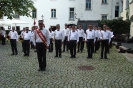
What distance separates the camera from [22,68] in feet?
34.2

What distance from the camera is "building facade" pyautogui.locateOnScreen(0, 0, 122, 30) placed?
44.9m

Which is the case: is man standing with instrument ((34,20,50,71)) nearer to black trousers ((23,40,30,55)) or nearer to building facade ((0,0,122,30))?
black trousers ((23,40,30,55))

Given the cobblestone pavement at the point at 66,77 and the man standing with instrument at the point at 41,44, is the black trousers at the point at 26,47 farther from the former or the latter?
the man standing with instrument at the point at 41,44

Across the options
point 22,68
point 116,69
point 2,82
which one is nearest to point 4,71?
point 22,68

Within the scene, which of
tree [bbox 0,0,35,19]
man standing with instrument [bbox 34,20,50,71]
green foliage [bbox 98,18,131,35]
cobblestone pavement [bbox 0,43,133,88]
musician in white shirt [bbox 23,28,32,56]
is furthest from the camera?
green foliage [bbox 98,18,131,35]

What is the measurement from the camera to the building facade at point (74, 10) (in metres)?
44.9

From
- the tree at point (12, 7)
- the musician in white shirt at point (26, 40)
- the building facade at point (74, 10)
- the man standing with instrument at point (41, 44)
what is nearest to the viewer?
the man standing with instrument at point (41, 44)

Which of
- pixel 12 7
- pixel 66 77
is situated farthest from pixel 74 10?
pixel 66 77

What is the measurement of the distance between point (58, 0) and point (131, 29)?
20.7 meters

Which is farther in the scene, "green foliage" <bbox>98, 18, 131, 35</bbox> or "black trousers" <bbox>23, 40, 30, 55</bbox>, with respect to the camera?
"green foliage" <bbox>98, 18, 131, 35</bbox>

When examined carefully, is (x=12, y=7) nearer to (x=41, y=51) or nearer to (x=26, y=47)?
(x=26, y=47)

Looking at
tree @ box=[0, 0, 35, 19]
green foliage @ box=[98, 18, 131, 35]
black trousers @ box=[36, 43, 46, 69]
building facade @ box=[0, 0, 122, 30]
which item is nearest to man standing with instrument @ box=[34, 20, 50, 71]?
black trousers @ box=[36, 43, 46, 69]

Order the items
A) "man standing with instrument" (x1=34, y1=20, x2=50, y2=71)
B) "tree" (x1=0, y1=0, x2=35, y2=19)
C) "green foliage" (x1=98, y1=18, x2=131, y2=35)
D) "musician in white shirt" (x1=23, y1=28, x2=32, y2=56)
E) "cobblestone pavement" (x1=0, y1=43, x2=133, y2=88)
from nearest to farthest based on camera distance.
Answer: "cobblestone pavement" (x1=0, y1=43, x2=133, y2=88), "man standing with instrument" (x1=34, y1=20, x2=50, y2=71), "musician in white shirt" (x1=23, y1=28, x2=32, y2=56), "tree" (x1=0, y1=0, x2=35, y2=19), "green foliage" (x1=98, y1=18, x2=131, y2=35)

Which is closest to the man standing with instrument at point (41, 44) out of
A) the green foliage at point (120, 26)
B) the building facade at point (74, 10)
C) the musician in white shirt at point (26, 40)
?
the musician in white shirt at point (26, 40)
